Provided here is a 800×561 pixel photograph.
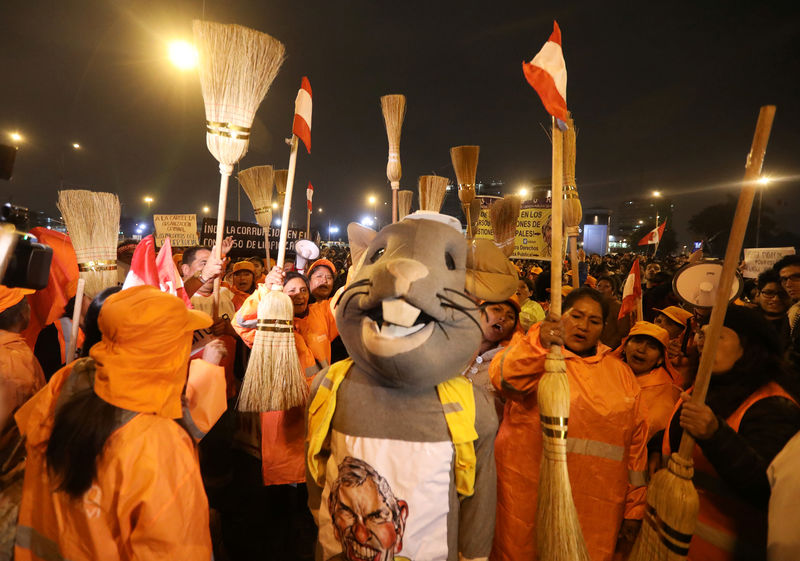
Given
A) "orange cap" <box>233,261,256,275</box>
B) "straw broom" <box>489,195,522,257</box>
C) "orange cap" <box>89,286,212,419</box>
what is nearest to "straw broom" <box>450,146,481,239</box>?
"straw broom" <box>489,195,522,257</box>

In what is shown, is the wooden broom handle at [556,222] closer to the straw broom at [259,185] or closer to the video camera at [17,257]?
the video camera at [17,257]

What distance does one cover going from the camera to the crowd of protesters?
1553mm

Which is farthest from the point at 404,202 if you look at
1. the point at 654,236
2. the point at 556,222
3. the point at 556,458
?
the point at 654,236

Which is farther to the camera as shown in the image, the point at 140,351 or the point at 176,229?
the point at 176,229

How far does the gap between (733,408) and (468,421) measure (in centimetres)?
155

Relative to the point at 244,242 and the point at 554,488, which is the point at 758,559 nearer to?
the point at 554,488

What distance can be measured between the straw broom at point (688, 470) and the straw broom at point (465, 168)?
2.30 metres

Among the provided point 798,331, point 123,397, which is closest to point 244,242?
point 123,397

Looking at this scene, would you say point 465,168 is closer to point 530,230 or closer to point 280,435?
point 530,230

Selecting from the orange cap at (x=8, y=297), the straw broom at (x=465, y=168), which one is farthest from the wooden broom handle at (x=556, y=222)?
the orange cap at (x=8, y=297)

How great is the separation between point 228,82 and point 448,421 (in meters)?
2.62

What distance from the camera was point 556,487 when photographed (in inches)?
71.7

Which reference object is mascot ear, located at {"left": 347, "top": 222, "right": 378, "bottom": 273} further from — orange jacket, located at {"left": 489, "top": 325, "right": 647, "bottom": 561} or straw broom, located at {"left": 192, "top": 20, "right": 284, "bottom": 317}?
orange jacket, located at {"left": 489, "top": 325, "right": 647, "bottom": 561}

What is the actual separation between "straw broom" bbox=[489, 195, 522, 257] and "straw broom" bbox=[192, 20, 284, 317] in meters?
3.16
